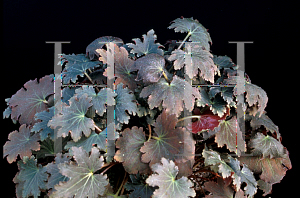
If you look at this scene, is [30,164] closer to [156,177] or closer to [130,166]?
[130,166]

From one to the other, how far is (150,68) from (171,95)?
157 millimetres

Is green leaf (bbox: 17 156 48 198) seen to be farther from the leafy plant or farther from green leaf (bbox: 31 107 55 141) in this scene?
green leaf (bbox: 31 107 55 141)

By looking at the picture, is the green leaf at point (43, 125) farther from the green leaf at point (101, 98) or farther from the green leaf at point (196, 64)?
the green leaf at point (196, 64)

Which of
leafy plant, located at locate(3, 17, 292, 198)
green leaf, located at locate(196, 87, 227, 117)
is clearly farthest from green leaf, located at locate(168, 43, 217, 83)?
green leaf, located at locate(196, 87, 227, 117)

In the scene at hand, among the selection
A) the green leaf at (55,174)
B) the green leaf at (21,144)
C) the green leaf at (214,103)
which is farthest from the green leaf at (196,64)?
the green leaf at (21,144)

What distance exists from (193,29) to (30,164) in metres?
1.06

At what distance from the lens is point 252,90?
A: 1.42 m

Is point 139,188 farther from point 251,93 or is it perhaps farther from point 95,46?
point 95,46

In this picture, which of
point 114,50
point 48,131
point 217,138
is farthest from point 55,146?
point 217,138

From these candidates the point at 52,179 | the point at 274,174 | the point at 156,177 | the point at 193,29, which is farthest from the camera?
the point at 193,29

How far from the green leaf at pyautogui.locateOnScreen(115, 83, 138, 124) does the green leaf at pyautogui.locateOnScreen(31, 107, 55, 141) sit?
0.32 m

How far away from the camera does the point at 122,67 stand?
145cm

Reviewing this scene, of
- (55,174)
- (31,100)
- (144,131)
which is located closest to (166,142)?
(144,131)

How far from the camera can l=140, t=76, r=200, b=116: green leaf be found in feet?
4.04
